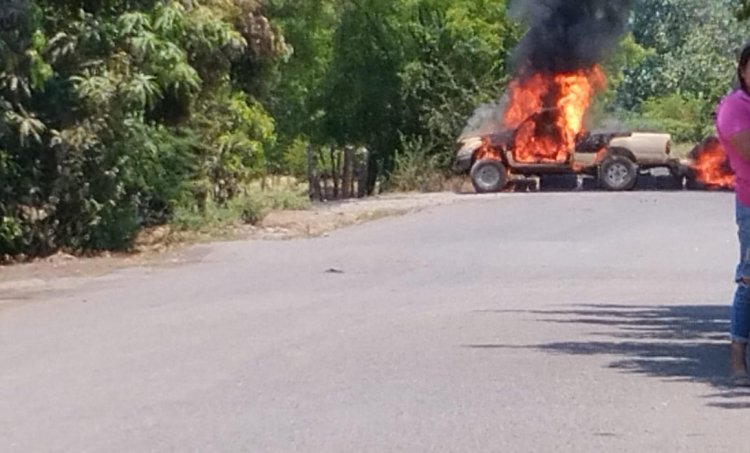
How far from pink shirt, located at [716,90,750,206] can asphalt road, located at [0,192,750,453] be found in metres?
1.11

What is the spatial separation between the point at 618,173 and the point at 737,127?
27.5 metres

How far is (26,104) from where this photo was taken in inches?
774

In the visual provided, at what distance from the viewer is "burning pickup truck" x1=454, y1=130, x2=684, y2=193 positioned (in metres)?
36.5

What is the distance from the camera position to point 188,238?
23.6 meters

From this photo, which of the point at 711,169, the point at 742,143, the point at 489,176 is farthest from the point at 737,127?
the point at 711,169

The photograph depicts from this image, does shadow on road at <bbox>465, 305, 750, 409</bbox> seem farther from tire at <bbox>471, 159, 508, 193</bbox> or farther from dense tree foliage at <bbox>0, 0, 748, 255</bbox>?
tire at <bbox>471, 159, 508, 193</bbox>

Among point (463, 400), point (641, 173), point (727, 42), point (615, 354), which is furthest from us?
point (727, 42)

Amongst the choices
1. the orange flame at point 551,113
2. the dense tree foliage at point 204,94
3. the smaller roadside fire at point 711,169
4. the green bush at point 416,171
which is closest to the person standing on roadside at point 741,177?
the dense tree foliage at point 204,94

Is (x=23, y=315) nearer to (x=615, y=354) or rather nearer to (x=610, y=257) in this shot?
(x=615, y=354)

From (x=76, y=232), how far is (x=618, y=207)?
488 inches

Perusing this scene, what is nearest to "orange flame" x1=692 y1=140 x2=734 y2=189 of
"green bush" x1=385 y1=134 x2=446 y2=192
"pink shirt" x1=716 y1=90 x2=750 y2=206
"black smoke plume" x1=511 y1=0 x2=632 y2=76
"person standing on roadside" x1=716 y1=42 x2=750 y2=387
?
"black smoke plume" x1=511 y1=0 x2=632 y2=76

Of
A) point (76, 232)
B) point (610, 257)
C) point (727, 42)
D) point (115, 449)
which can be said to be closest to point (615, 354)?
point (115, 449)

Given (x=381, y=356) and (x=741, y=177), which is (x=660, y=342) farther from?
(x=741, y=177)

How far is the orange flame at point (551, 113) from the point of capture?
36.1m
